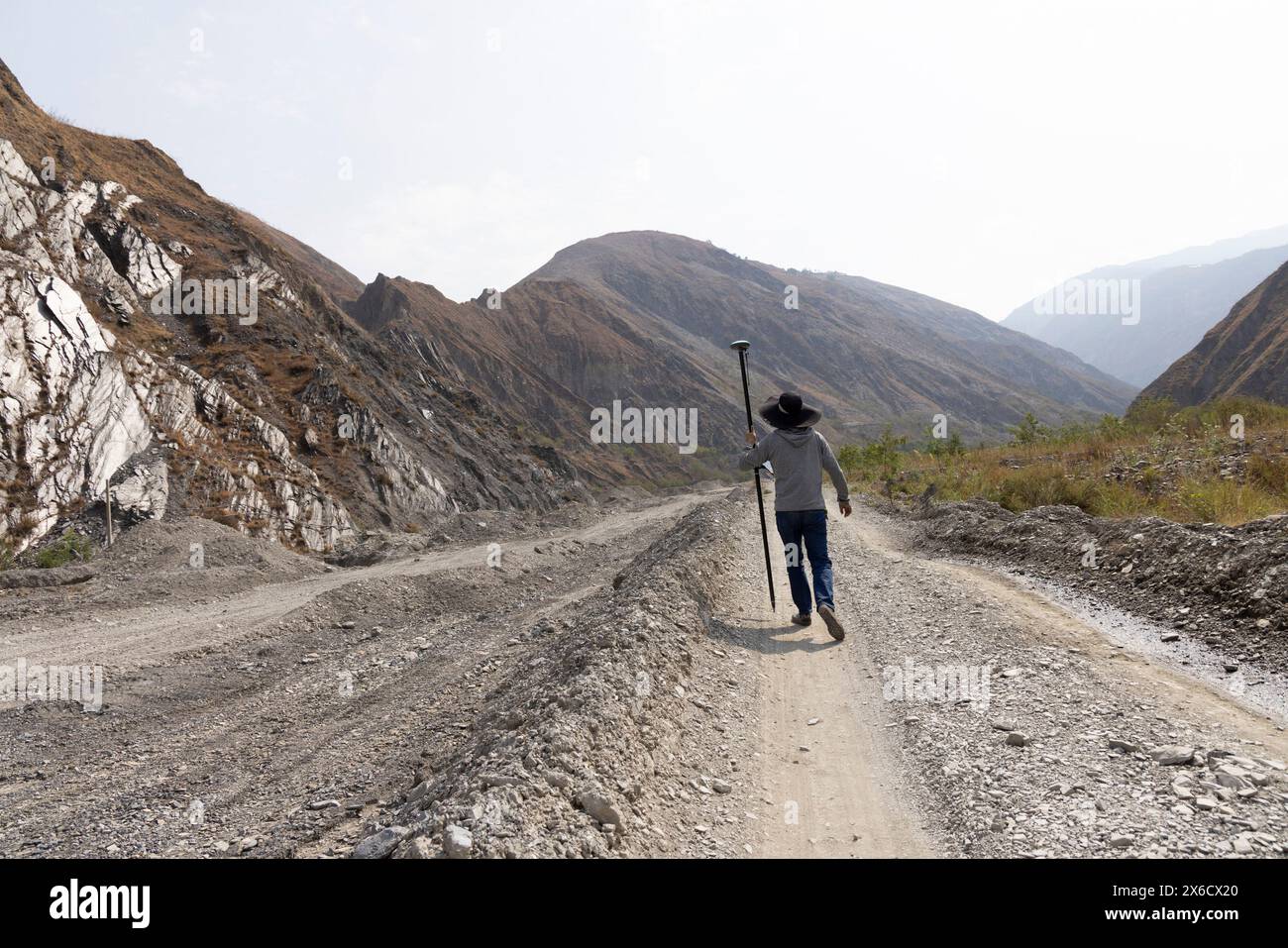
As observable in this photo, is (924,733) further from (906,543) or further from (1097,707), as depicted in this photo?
(906,543)

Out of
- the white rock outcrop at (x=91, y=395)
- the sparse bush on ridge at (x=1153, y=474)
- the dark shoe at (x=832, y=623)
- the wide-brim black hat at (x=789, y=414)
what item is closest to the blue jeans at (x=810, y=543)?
the dark shoe at (x=832, y=623)

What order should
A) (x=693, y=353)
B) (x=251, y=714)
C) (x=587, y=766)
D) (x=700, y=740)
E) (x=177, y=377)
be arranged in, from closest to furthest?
1. (x=587, y=766)
2. (x=700, y=740)
3. (x=251, y=714)
4. (x=177, y=377)
5. (x=693, y=353)

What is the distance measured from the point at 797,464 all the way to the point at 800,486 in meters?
0.23

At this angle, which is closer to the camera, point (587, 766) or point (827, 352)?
point (587, 766)

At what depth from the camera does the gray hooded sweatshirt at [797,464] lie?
6.70 metres

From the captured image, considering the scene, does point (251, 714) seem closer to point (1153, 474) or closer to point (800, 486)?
point (800, 486)

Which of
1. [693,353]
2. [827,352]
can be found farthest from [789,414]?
[827,352]

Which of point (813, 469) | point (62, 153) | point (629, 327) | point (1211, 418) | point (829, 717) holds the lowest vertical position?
point (829, 717)

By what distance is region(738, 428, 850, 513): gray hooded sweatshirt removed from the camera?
6699 millimetres

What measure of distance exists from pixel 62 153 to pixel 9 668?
99.8 feet

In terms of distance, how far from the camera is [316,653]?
35.6ft

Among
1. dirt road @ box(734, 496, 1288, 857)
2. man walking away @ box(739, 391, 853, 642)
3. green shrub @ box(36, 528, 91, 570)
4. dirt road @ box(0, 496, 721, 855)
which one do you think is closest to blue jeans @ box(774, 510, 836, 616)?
man walking away @ box(739, 391, 853, 642)

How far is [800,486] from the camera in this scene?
6.71 metres
